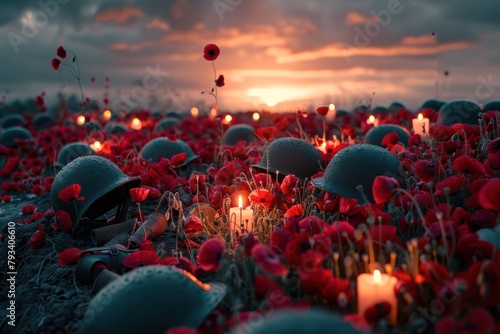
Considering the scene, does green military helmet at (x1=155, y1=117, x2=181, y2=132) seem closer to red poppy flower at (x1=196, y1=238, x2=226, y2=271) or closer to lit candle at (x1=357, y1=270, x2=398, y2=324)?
red poppy flower at (x1=196, y1=238, x2=226, y2=271)

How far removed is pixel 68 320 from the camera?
11.2 feet

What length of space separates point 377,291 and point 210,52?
133 inches

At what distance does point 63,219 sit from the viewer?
4.61 meters

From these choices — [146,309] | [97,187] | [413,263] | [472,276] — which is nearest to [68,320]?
[146,309]

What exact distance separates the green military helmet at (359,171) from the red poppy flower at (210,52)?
1643 millimetres

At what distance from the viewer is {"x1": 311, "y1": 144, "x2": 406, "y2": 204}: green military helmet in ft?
14.1

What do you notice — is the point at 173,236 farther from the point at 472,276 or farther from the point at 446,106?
the point at 446,106

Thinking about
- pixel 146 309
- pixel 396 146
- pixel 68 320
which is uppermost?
pixel 396 146

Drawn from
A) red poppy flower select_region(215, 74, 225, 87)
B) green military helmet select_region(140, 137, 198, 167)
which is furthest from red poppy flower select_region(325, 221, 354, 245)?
green military helmet select_region(140, 137, 198, 167)

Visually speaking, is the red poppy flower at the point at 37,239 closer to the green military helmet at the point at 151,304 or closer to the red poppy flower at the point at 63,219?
the red poppy flower at the point at 63,219

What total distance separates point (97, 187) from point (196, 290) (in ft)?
7.06

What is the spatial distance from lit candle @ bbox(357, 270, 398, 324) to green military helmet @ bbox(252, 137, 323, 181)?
307 centimetres

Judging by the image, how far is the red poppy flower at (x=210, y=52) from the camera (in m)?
5.16

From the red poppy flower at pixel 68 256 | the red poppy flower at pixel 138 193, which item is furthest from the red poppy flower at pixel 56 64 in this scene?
the red poppy flower at pixel 68 256
